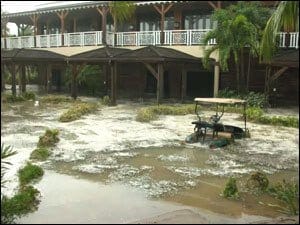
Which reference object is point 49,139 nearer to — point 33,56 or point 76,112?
point 76,112

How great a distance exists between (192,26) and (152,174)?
57.9 ft

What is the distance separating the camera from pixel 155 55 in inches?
862

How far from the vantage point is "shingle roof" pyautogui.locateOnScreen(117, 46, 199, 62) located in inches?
858

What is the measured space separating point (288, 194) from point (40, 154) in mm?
6707

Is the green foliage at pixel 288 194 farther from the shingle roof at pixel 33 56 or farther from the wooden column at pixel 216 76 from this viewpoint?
the shingle roof at pixel 33 56

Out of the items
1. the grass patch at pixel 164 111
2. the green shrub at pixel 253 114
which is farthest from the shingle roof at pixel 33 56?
the green shrub at pixel 253 114

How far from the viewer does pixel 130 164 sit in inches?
452

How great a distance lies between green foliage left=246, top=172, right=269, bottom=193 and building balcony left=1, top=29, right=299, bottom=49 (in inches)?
535

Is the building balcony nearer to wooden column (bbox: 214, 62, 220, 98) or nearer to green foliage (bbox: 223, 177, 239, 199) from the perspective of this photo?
wooden column (bbox: 214, 62, 220, 98)

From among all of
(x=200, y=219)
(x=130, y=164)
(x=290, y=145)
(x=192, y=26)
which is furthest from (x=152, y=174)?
(x=192, y=26)

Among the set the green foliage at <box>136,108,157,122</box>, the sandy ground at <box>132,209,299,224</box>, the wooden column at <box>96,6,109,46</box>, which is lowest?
the sandy ground at <box>132,209,299,224</box>

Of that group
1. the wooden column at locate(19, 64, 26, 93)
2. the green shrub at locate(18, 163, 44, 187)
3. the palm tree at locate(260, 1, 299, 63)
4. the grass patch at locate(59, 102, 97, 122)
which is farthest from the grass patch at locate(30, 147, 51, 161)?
the wooden column at locate(19, 64, 26, 93)

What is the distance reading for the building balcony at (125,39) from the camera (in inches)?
909

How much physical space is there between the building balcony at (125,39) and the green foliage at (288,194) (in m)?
13.8
